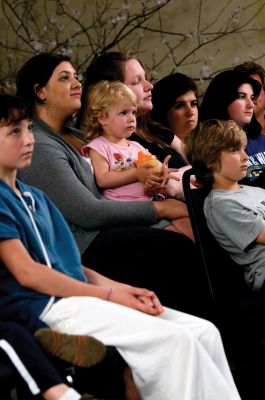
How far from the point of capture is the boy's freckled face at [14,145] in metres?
2.10

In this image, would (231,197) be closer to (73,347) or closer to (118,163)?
(118,163)

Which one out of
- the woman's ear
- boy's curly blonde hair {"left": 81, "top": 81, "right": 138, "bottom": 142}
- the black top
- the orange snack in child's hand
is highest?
the woman's ear

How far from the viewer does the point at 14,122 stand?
211cm

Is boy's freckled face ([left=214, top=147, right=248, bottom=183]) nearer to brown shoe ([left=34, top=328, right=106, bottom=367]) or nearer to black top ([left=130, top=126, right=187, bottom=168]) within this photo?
black top ([left=130, top=126, right=187, bottom=168])

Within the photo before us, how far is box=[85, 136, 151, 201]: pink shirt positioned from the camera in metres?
2.97

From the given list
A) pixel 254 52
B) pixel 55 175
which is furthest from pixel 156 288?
pixel 254 52

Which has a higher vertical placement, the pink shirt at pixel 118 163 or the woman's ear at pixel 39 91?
the woman's ear at pixel 39 91

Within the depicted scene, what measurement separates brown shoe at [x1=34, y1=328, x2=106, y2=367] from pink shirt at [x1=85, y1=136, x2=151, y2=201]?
112 cm

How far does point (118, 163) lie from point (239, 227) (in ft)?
1.63

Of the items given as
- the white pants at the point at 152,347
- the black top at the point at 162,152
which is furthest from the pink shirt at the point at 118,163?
the white pants at the point at 152,347

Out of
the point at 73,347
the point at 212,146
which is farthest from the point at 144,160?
the point at 73,347

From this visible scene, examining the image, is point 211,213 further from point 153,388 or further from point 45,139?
point 153,388

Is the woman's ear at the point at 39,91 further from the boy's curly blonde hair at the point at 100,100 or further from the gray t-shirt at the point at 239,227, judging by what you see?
the gray t-shirt at the point at 239,227

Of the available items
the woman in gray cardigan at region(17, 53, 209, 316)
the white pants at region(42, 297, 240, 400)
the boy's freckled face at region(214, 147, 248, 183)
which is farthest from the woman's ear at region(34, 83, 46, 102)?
the white pants at region(42, 297, 240, 400)
